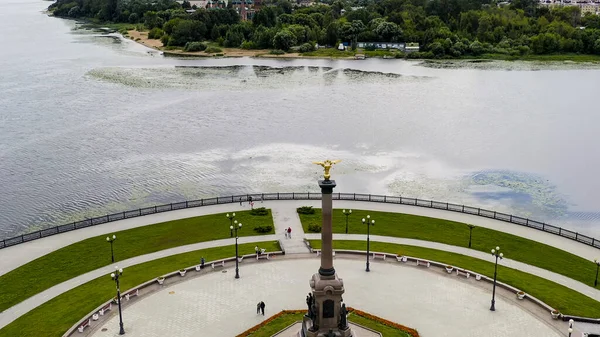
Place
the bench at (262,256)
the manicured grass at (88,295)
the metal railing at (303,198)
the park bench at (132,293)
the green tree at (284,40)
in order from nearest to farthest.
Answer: the manicured grass at (88,295) → the park bench at (132,293) → the bench at (262,256) → the metal railing at (303,198) → the green tree at (284,40)

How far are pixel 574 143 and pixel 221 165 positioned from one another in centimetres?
4834

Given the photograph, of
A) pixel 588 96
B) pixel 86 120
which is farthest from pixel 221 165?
pixel 588 96

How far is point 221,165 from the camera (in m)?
73.2

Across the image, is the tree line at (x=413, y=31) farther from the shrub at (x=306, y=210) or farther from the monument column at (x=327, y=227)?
the monument column at (x=327, y=227)

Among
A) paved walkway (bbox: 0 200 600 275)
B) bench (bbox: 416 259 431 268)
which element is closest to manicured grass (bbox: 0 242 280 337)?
paved walkway (bbox: 0 200 600 275)

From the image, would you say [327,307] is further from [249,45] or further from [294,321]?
[249,45]

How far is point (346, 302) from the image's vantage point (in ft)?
125

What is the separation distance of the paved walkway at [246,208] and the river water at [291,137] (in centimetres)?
722

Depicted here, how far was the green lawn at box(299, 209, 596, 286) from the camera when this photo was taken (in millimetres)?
43844

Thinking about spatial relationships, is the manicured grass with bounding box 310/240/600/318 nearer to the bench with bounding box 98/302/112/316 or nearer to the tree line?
the bench with bounding box 98/302/112/316

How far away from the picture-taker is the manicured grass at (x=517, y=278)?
1481 inches

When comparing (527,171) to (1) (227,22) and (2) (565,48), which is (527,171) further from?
(1) (227,22)

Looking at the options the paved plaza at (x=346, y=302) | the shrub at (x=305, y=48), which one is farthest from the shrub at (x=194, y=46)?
the paved plaza at (x=346, y=302)

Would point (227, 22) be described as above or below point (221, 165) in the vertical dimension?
above
